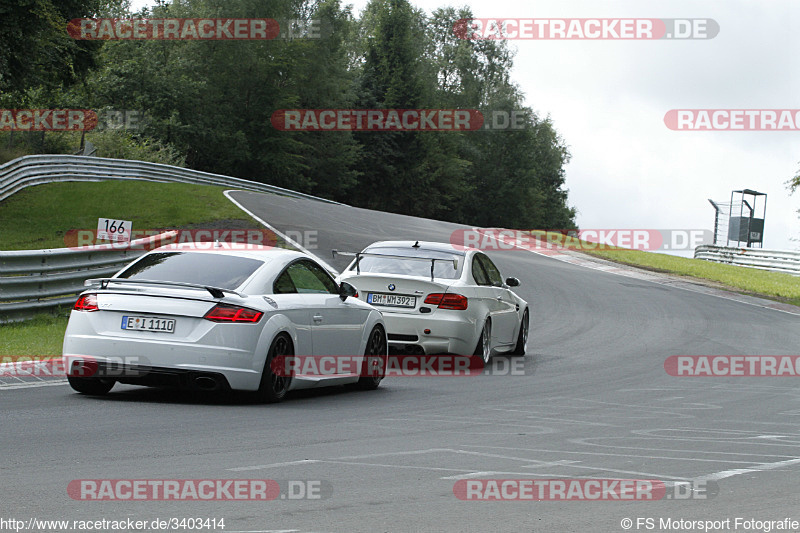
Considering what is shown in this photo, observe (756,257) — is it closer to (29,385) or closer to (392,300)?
(392,300)

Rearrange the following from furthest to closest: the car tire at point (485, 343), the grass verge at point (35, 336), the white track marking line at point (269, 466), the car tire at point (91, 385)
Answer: the car tire at point (485, 343)
the grass verge at point (35, 336)
the car tire at point (91, 385)
the white track marking line at point (269, 466)

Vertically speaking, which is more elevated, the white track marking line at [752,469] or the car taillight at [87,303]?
the car taillight at [87,303]

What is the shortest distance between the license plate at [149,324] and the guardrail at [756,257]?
132 ft

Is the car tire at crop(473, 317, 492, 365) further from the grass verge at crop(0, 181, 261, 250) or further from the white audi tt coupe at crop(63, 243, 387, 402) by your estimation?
the grass verge at crop(0, 181, 261, 250)

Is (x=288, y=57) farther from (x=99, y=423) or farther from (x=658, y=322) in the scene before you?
(x=99, y=423)

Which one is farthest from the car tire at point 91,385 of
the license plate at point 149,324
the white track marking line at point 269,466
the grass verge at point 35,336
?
the white track marking line at point 269,466

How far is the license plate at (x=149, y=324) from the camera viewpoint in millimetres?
9281

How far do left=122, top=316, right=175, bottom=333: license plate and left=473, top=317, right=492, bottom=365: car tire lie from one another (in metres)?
5.55

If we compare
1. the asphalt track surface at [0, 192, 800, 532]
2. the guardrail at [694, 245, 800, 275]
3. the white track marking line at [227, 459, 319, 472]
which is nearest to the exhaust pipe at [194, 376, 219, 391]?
→ the asphalt track surface at [0, 192, 800, 532]

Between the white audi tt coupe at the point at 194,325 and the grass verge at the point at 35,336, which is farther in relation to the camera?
the grass verge at the point at 35,336

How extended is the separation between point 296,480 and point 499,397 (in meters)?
5.34

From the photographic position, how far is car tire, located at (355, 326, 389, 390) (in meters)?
11.4

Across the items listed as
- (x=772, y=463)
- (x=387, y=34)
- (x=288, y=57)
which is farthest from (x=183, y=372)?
(x=387, y=34)

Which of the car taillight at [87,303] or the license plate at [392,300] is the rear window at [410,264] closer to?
the license plate at [392,300]
